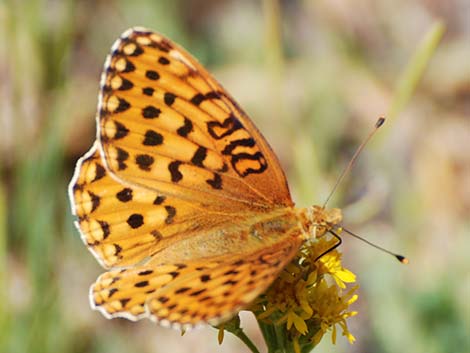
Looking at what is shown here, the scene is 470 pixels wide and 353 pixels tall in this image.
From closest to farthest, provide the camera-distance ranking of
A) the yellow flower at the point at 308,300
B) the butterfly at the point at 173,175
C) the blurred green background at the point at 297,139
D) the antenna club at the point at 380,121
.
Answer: the yellow flower at the point at 308,300
the butterfly at the point at 173,175
the antenna club at the point at 380,121
the blurred green background at the point at 297,139

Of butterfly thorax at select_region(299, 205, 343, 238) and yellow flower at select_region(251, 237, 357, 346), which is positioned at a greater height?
butterfly thorax at select_region(299, 205, 343, 238)

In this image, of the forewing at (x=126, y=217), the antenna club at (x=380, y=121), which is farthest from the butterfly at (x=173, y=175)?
the antenna club at (x=380, y=121)

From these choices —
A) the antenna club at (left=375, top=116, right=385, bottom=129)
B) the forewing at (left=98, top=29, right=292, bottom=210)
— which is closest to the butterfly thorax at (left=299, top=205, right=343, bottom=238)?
the forewing at (left=98, top=29, right=292, bottom=210)

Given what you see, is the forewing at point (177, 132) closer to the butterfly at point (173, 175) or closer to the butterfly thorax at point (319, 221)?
the butterfly at point (173, 175)

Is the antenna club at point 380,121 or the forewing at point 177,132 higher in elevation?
the antenna club at point 380,121

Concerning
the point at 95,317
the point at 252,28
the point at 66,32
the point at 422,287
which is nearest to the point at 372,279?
the point at 422,287

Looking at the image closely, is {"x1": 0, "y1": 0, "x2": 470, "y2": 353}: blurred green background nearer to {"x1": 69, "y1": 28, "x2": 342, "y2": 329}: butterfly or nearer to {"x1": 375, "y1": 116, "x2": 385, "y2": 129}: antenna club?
{"x1": 69, "y1": 28, "x2": 342, "y2": 329}: butterfly

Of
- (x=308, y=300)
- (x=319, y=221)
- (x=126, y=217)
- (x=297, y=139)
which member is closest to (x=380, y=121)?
(x=319, y=221)
